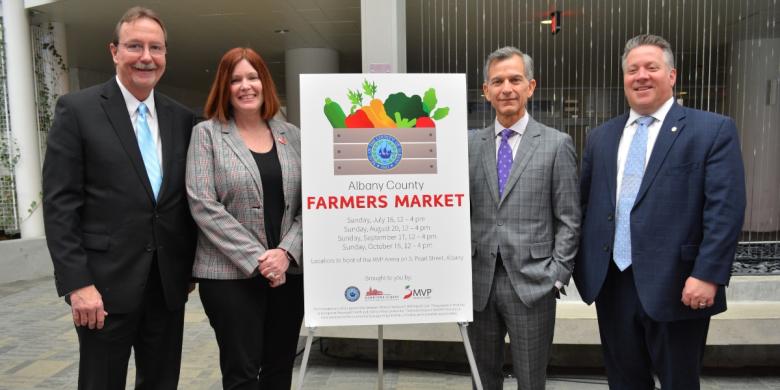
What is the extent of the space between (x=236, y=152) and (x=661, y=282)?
163cm

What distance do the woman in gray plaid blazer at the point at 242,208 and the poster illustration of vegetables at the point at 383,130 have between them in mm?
224

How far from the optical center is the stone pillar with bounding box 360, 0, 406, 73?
475 centimetres

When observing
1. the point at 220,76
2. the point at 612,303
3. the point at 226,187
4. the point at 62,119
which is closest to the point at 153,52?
the point at 220,76

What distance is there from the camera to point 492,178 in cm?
224

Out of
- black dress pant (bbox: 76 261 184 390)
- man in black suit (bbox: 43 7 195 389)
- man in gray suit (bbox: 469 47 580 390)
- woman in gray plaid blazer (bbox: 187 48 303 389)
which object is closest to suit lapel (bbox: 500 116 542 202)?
man in gray suit (bbox: 469 47 580 390)

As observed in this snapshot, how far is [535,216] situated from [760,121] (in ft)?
26.3

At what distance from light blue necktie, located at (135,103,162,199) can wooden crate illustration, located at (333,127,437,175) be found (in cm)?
65

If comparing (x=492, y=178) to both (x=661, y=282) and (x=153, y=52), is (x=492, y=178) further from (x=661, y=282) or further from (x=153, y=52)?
(x=153, y=52)

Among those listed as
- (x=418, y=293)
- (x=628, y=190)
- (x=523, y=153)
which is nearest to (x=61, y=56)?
(x=418, y=293)

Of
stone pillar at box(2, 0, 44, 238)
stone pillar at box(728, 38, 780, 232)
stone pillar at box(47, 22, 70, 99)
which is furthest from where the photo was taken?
stone pillar at box(728, 38, 780, 232)

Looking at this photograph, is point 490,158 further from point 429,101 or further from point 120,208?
point 120,208

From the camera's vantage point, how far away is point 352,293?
224 centimetres

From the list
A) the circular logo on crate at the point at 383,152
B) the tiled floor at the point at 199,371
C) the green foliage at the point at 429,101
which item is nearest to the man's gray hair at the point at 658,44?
the green foliage at the point at 429,101

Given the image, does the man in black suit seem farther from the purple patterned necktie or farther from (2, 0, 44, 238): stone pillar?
(2, 0, 44, 238): stone pillar
